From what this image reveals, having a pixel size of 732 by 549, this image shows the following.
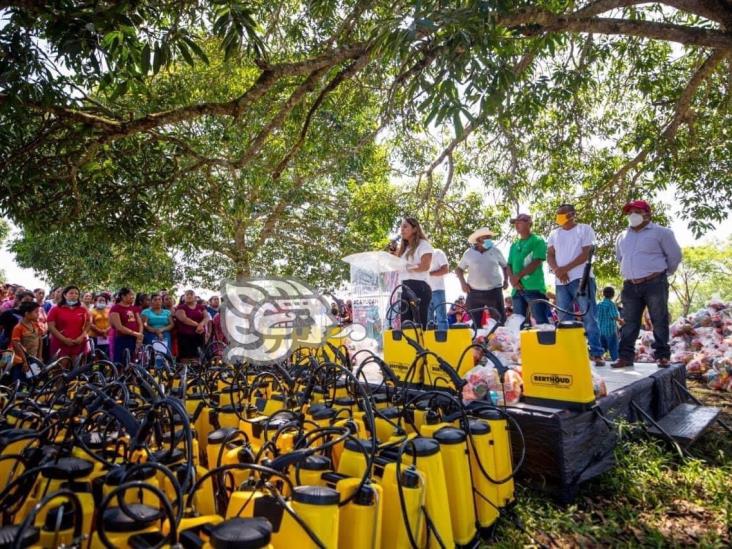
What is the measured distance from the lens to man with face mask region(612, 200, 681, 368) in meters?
3.60

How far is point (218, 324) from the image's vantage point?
7.66 metres

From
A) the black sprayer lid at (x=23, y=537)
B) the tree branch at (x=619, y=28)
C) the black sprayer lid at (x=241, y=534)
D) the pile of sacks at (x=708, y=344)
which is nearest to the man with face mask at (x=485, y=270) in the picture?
the tree branch at (x=619, y=28)

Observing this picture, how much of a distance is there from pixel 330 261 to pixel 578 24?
9.44 metres

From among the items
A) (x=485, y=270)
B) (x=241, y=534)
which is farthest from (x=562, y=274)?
(x=241, y=534)

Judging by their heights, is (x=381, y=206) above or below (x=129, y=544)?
above

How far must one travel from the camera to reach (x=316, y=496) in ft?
3.69

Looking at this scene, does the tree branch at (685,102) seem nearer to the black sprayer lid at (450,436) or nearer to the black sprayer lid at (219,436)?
the black sprayer lid at (450,436)

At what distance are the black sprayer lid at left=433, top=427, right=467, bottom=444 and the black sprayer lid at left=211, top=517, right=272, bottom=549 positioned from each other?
85 cm

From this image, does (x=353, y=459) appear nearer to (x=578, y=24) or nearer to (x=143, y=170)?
(x=578, y=24)

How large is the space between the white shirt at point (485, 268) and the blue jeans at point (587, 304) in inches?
26.1

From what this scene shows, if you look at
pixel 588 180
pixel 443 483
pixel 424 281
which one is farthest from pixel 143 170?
pixel 588 180

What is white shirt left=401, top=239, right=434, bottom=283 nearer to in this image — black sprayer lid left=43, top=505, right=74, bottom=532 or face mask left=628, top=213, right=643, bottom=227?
face mask left=628, top=213, right=643, bottom=227

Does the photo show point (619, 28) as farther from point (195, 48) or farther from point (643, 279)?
point (195, 48)

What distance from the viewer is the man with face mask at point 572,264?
387 centimetres
